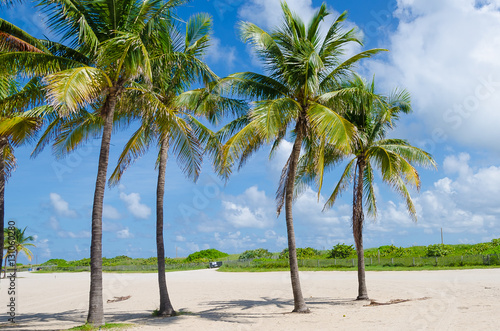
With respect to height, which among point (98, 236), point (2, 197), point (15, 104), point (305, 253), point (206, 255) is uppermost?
point (15, 104)

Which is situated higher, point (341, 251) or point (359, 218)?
point (359, 218)

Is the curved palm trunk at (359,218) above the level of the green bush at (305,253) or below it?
above

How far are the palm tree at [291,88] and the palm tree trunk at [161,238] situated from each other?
200 centimetres

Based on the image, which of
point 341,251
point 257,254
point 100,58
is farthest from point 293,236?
point 257,254

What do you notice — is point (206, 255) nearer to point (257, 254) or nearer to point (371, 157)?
point (257, 254)

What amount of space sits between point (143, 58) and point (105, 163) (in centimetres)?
313

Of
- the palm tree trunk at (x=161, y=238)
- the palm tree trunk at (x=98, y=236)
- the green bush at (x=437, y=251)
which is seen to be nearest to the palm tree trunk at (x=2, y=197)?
the palm tree trunk at (x=98, y=236)

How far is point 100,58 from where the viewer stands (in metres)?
11.4

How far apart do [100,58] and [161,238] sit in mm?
6291

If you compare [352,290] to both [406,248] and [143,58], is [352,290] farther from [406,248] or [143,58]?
[406,248]

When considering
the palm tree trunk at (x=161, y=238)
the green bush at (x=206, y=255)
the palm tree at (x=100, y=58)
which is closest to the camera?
the palm tree at (x=100, y=58)

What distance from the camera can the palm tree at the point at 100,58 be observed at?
10.9 metres

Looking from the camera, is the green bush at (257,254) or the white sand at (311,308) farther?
the green bush at (257,254)

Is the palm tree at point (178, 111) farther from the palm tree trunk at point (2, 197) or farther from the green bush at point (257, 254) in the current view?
the green bush at point (257, 254)
